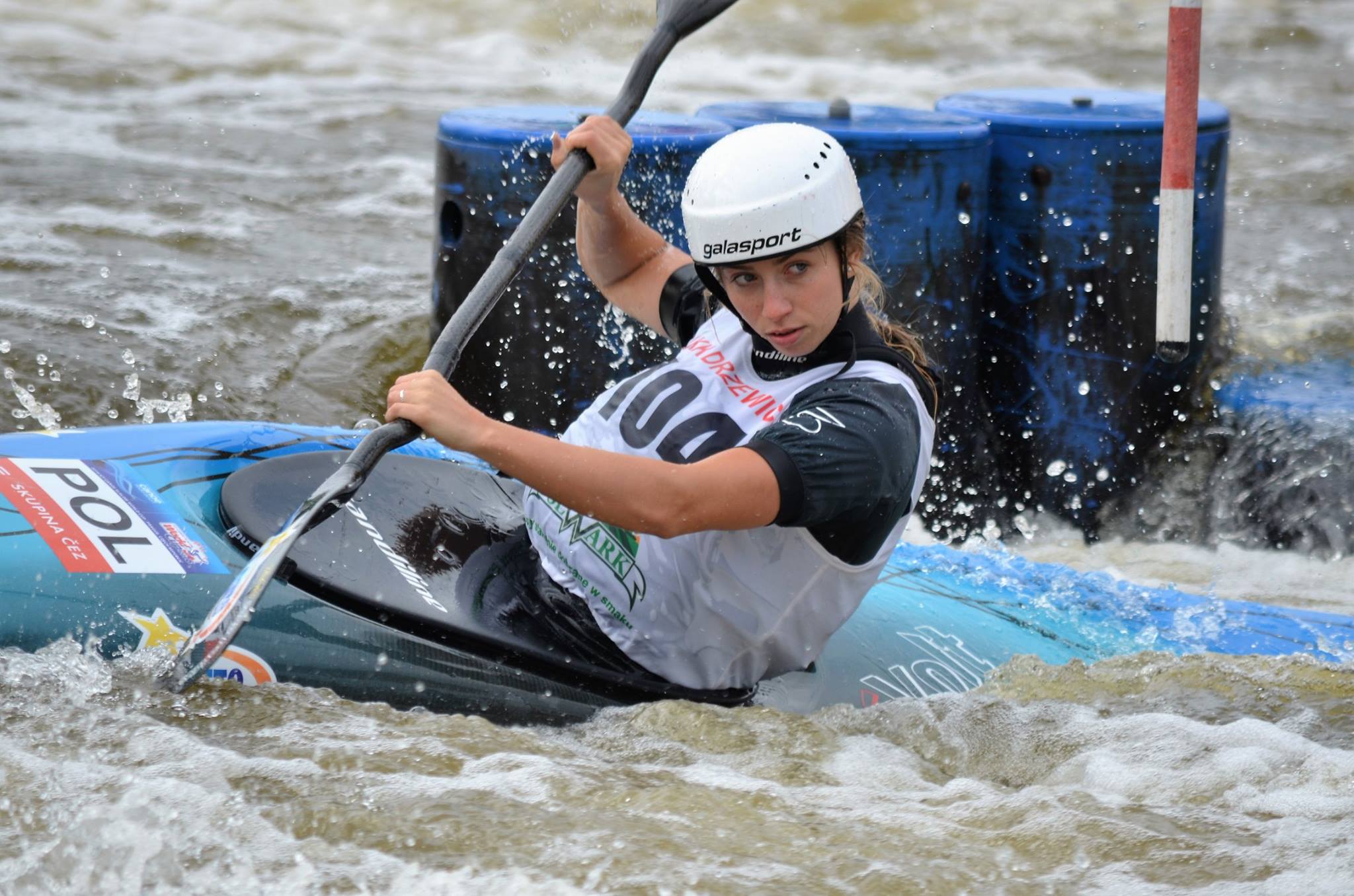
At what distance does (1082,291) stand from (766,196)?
2.95 metres

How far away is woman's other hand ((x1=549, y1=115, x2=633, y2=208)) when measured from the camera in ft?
9.60

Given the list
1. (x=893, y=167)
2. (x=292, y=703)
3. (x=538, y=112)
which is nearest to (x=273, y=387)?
(x=538, y=112)

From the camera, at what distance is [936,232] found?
Answer: 193 inches

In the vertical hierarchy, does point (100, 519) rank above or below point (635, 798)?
above

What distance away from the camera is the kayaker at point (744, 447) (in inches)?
88.4

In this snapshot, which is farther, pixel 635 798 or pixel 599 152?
pixel 599 152

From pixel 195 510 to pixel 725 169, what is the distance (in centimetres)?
118

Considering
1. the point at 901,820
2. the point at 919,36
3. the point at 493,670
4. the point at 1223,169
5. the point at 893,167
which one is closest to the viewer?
the point at 901,820

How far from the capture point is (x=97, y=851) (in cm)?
219

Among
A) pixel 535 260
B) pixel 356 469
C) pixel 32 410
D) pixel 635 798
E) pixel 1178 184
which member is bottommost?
pixel 635 798

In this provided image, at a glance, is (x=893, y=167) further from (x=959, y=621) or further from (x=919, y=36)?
(x=919, y=36)

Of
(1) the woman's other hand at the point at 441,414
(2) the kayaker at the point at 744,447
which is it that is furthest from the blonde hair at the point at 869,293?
(1) the woman's other hand at the point at 441,414

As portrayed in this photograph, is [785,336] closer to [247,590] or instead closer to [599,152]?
[599,152]

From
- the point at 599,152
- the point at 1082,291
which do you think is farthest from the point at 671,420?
the point at 1082,291
